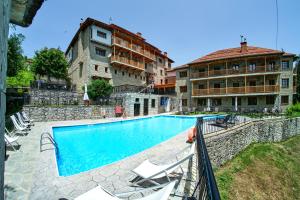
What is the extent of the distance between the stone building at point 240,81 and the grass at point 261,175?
486 inches

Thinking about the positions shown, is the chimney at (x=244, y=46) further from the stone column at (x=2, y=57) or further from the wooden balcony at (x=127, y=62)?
the stone column at (x=2, y=57)

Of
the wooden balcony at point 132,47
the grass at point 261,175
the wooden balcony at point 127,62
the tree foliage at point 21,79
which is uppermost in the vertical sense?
the wooden balcony at point 132,47

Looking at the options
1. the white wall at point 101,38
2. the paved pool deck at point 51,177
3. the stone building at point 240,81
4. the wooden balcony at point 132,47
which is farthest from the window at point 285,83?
the white wall at point 101,38

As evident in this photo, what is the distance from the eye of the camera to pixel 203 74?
30984 mm

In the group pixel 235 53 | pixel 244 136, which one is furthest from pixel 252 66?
pixel 244 136

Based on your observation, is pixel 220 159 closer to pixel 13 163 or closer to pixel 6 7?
pixel 13 163

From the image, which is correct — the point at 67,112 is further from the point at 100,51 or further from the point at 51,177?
the point at 51,177

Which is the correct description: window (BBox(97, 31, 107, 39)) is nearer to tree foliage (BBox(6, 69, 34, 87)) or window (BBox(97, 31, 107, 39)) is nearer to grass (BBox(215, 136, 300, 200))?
tree foliage (BBox(6, 69, 34, 87))

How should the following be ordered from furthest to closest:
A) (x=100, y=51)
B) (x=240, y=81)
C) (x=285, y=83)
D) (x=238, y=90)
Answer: (x=100, y=51)
(x=240, y=81)
(x=238, y=90)
(x=285, y=83)

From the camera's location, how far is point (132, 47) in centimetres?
3316

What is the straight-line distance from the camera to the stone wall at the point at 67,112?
666 inches

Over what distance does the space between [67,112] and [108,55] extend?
14470 millimetres

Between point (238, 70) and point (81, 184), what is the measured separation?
29138 millimetres

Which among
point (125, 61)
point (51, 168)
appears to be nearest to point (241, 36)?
point (125, 61)
